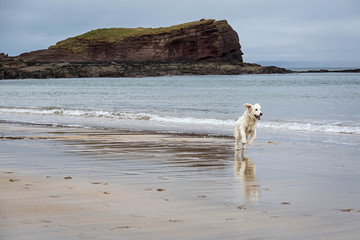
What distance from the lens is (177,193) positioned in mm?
5941

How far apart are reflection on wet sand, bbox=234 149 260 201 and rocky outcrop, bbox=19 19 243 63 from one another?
4702 inches

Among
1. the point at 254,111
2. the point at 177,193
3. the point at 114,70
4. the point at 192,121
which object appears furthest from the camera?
the point at 114,70

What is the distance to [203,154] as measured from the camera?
986 cm

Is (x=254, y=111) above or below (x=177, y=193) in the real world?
above

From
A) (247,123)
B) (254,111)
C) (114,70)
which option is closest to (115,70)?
(114,70)

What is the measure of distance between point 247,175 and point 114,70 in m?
103

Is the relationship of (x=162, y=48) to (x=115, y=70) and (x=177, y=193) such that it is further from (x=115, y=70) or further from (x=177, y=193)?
(x=177, y=193)

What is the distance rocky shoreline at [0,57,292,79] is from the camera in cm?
10369

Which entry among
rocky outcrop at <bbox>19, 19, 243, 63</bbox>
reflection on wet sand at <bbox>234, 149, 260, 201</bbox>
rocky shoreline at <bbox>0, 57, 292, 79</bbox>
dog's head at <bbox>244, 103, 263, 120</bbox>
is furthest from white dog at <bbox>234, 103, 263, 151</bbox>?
rocky outcrop at <bbox>19, 19, 243, 63</bbox>

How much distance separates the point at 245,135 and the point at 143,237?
636 cm

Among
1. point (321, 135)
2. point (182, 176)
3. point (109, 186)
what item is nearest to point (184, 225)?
point (109, 186)

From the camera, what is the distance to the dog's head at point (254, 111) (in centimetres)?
981

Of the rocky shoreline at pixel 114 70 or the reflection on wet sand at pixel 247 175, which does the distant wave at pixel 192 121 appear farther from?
the rocky shoreline at pixel 114 70

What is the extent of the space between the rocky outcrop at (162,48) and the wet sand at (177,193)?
11907cm
